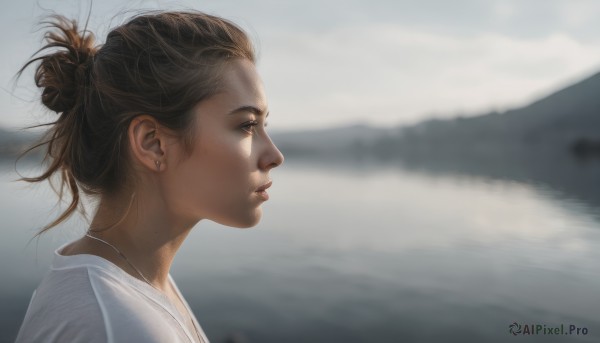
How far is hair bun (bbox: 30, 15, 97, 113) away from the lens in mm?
1892

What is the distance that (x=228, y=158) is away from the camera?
1781 mm

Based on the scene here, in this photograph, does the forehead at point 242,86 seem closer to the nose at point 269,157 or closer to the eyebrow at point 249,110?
the eyebrow at point 249,110

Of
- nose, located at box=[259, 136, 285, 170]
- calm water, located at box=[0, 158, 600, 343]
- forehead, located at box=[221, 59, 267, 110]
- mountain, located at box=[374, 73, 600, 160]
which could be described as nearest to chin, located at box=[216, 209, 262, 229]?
nose, located at box=[259, 136, 285, 170]

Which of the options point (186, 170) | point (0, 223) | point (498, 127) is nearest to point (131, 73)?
point (186, 170)

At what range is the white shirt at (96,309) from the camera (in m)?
1.27

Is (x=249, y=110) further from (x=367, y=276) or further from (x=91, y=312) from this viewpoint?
(x=367, y=276)

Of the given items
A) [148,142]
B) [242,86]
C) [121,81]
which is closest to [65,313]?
[148,142]

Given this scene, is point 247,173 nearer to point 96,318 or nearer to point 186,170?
point 186,170

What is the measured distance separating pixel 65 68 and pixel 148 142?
0.52m

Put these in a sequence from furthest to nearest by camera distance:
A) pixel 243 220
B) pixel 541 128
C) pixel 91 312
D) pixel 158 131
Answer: pixel 541 128 < pixel 243 220 < pixel 158 131 < pixel 91 312

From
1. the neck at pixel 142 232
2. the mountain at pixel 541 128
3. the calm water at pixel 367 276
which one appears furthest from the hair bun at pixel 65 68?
the mountain at pixel 541 128

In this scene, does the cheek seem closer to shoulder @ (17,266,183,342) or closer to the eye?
the eye

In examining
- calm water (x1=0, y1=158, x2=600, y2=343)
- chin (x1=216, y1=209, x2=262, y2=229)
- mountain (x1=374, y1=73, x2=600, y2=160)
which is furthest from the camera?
mountain (x1=374, y1=73, x2=600, y2=160)

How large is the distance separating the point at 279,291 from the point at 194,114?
48.0ft
